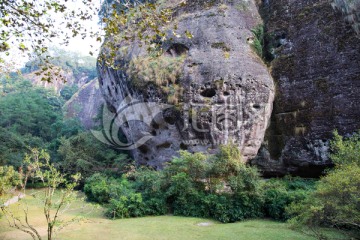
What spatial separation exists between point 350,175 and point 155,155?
383 inches

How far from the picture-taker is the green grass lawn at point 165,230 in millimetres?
7566

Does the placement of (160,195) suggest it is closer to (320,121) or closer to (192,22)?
(320,121)

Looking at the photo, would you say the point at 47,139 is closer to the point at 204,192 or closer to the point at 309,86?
the point at 204,192

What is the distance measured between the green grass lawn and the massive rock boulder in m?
3.34

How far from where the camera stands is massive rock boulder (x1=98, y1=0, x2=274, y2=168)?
458 inches

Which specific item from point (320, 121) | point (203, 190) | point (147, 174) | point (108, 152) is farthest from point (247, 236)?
point (108, 152)

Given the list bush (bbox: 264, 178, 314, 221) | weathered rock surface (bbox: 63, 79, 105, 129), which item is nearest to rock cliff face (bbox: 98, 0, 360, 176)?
bush (bbox: 264, 178, 314, 221)

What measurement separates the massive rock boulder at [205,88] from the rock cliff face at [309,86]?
102 centimetres

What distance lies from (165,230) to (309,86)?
828cm

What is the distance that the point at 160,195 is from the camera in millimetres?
10922

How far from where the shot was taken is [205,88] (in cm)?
1193

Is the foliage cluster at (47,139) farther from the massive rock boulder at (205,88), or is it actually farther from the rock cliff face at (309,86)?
the rock cliff face at (309,86)

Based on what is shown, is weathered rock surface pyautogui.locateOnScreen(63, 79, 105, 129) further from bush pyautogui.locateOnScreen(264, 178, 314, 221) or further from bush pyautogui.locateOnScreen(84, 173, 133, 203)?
bush pyautogui.locateOnScreen(264, 178, 314, 221)

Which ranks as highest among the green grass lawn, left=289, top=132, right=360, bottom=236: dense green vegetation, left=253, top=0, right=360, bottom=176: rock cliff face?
left=253, top=0, right=360, bottom=176: rock cliff face
